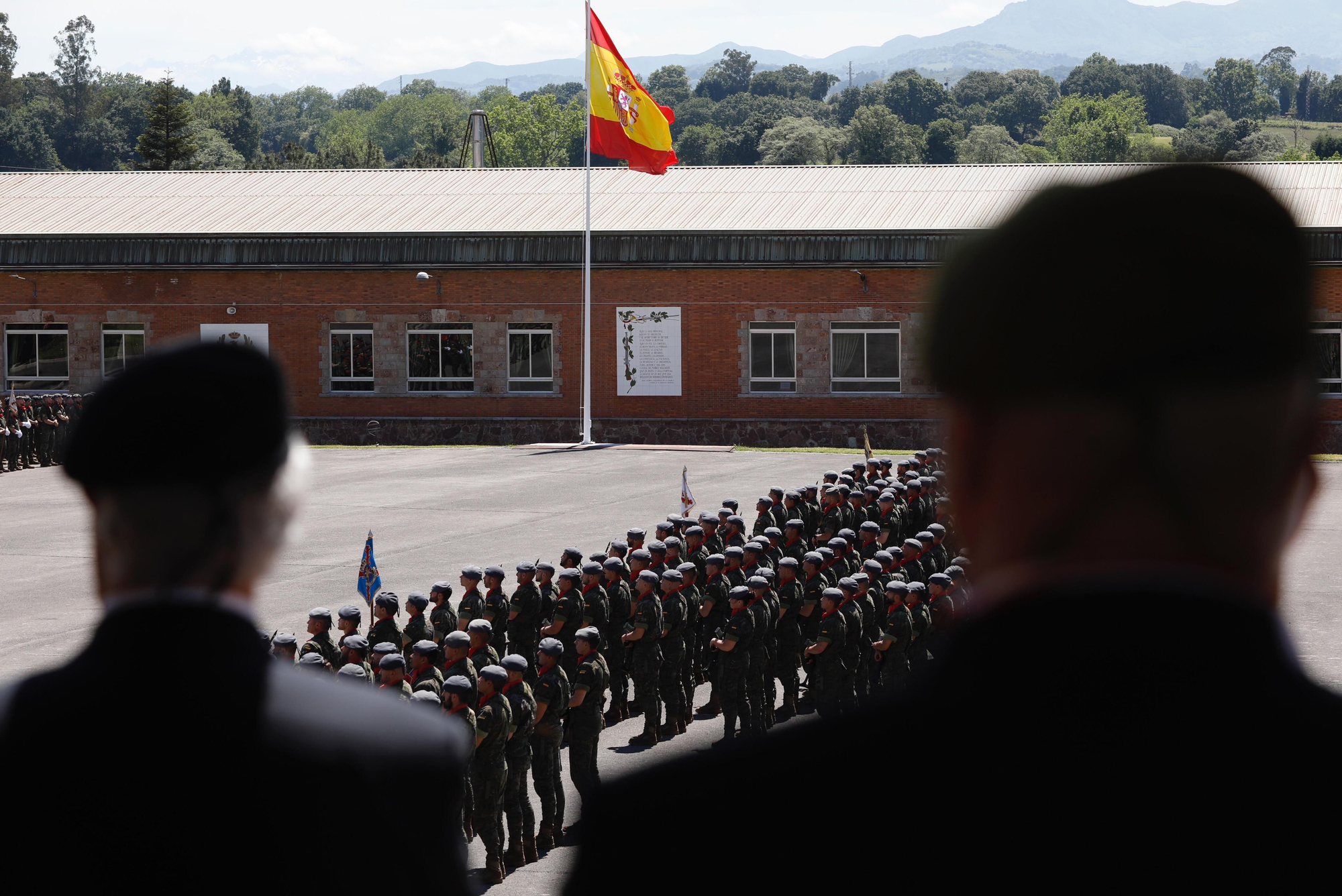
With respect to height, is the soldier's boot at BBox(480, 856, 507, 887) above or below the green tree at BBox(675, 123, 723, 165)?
below

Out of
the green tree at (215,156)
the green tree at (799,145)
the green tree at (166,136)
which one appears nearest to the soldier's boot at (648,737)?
the green tree at (166,136)

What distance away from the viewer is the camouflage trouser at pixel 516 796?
905 centimetres

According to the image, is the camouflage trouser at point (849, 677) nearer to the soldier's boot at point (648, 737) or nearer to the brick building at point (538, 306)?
the soldier's boot at point (648, 737)

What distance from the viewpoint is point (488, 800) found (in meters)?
8.57

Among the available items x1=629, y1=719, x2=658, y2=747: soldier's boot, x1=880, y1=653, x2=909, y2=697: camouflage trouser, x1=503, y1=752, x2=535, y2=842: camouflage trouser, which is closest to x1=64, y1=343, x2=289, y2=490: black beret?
x1=503, y1=752, x2=535, y2=842: camouflage trouser

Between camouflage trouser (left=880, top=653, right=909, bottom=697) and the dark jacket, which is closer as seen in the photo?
the dark jacket

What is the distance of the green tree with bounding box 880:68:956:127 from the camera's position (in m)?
197

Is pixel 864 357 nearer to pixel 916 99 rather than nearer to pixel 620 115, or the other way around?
pixel 620 115

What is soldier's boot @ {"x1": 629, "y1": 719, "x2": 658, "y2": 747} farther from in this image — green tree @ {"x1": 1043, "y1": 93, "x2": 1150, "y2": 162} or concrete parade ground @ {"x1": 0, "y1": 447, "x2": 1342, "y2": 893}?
green tree @ {"x1": 1043, "y1": 93, "x2": 1150, "y2": 162}

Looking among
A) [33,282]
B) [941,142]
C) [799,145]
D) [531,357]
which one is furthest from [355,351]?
[941,142]

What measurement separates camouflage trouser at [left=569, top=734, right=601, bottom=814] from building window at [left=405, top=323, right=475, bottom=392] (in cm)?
2832

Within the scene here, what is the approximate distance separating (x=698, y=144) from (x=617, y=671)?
148442 mm

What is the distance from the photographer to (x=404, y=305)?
124 feet

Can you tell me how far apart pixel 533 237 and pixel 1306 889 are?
1453 inches
